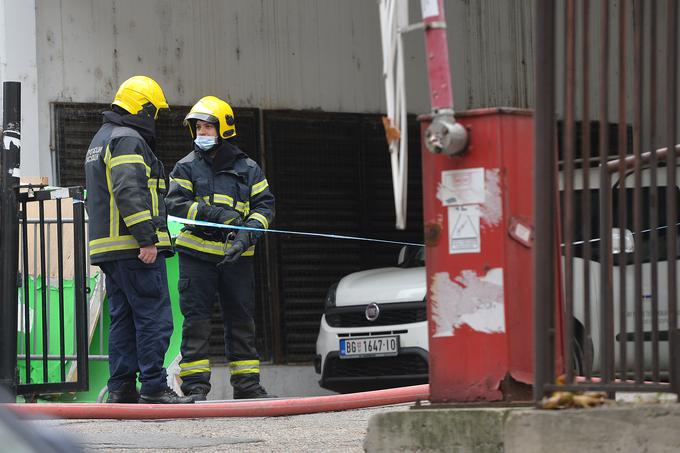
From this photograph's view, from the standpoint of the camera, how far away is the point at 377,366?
10.7 m

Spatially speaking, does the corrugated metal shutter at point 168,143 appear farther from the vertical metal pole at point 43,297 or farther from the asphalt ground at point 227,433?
the asphalt ground at point 227,433

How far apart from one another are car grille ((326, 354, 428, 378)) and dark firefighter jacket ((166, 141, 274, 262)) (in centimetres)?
179

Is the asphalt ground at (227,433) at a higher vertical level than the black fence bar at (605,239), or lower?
lower

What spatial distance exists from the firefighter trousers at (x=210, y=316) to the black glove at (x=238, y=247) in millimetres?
168

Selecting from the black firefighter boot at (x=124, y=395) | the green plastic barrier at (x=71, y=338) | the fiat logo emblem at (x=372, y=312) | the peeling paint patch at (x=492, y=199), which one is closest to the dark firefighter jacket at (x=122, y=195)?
the black firefighter boot at (x=124, y=395)

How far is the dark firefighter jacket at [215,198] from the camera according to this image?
9250mm

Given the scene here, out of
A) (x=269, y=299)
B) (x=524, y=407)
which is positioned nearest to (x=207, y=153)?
(x=269, y=299)

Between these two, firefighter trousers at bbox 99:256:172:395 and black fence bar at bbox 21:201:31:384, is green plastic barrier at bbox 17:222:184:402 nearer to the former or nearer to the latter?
black fence bar at bbox 21:201:31:384

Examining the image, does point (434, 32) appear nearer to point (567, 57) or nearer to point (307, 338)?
point (567, 57)

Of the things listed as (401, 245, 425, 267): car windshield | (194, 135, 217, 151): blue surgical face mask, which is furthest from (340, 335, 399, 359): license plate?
(194, 135, 217, 151): blue surgical face mask

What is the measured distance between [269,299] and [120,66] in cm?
252

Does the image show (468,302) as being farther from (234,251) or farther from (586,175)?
(234,251)

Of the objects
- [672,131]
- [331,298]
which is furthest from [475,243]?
[331,298]

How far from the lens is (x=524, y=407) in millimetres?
4906
